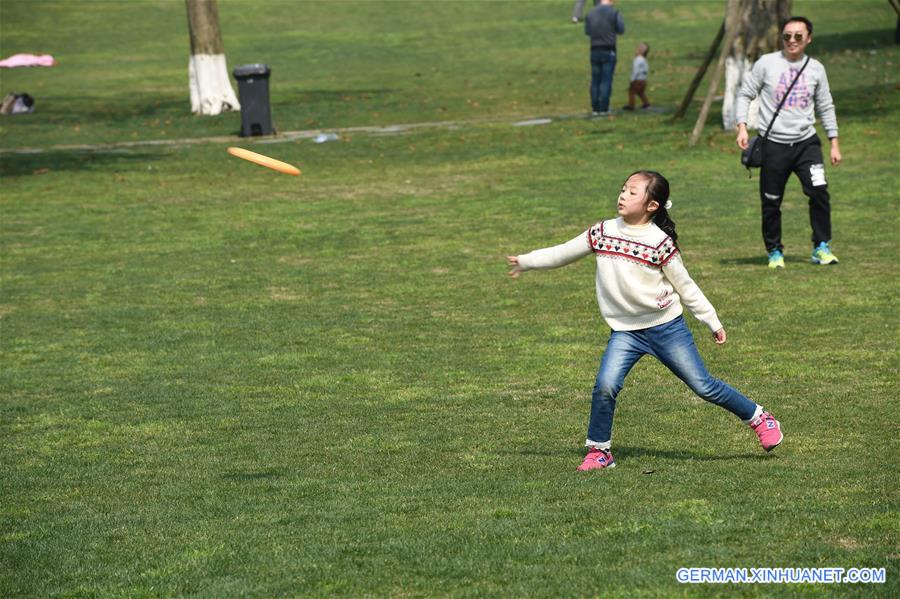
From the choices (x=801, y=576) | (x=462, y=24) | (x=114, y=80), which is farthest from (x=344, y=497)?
(x=462, y=24)

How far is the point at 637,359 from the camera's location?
308 inches

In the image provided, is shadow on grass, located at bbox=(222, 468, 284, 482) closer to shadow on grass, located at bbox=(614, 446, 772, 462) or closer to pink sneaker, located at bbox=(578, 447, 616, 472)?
pink sneaker, located at bbox=(578, 447, 616, 472)

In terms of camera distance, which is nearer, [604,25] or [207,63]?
[604,25]

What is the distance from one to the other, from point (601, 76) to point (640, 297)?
22149 millimetres

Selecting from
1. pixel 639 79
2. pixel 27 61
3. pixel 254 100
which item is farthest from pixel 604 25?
pixel 27 61

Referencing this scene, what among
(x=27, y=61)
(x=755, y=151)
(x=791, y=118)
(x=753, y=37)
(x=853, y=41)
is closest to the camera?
(x=791, y=118)

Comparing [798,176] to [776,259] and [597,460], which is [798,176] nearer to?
[776,259]

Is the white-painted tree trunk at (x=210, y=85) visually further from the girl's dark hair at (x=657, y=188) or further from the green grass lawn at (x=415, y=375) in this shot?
Answer: the girl's dark hair at (x=657, y=188)

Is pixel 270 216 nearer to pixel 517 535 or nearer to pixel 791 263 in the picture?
pixel 791 263

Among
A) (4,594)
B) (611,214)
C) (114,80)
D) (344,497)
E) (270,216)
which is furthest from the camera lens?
(114,80)

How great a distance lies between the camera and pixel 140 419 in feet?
32.5

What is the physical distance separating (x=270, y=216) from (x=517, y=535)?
14567 mm

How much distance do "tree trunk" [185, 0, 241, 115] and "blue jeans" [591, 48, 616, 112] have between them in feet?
27.4

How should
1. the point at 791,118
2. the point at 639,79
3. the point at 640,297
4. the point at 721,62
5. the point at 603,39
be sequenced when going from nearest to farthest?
the point at 640,297 → the point at 791,118 → the point at 721,62 → the point at 603,39 → the point at 639,79
